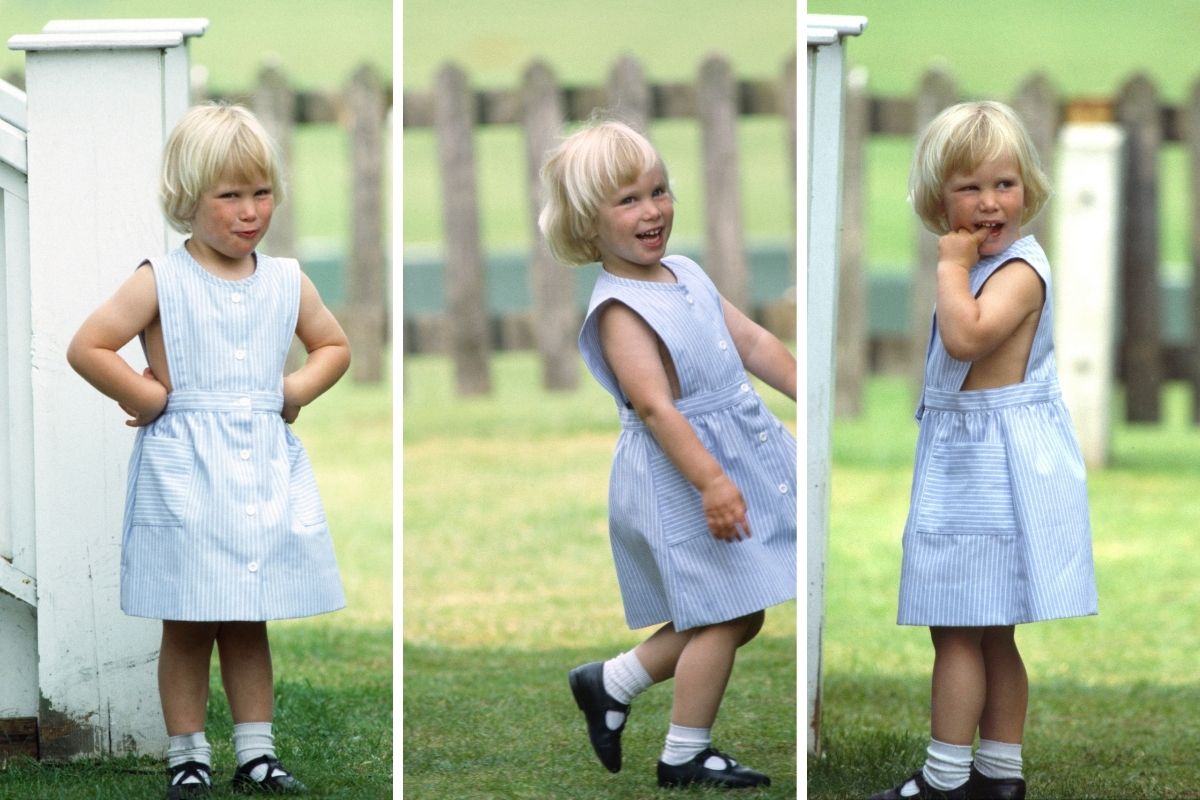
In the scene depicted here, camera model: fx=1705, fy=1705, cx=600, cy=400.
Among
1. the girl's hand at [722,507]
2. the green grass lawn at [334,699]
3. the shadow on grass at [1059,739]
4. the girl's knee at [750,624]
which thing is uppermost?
the girl's hand at [722,507]

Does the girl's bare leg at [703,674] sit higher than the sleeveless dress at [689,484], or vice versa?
the sleeveless dress at [689,484]

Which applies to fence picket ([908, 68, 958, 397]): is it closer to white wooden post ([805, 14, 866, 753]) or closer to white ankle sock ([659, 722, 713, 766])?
white wooden post ([805, 14, 866, 753])

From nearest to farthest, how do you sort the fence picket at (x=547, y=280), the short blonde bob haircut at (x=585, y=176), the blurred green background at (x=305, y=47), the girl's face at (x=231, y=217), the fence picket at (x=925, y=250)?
the girl's face at (x=231, y=217)
the short blonde bob haircut at (x=585, y=176)
the fence picket at (x=925, y=250)
the fence picket at (x=547, y=280)
the blurred green background at (x=305, y=47)

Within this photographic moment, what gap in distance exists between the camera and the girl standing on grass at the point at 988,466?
2668 millimetres

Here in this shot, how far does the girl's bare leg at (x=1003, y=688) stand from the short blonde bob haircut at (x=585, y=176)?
94cm

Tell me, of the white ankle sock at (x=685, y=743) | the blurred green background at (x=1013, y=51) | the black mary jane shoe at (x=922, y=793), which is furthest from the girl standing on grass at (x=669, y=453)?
the blurred green background at (x=1013, y=51)

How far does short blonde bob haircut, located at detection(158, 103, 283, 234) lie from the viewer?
2734mm

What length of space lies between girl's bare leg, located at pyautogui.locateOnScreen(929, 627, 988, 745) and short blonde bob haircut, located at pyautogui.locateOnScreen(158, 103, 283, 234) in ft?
4.38

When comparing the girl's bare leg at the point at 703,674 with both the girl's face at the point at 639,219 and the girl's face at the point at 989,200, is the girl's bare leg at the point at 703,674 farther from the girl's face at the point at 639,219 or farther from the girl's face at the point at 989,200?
the girl's face at the point at 989,200

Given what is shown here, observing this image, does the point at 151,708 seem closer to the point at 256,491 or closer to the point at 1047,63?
the point at 256,491

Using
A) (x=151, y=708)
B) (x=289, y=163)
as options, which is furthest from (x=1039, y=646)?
(x=289, y=163)

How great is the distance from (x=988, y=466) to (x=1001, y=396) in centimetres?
11

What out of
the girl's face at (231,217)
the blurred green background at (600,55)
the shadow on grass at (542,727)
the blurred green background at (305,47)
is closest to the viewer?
the girl's face at (231,217)

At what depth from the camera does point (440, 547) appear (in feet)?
16.3
